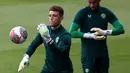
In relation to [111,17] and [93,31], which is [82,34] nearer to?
[93,31]

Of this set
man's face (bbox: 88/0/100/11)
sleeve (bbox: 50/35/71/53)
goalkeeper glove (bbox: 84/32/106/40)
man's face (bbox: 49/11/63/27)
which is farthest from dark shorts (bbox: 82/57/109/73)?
man's face (bbox: 49/11/63/27)

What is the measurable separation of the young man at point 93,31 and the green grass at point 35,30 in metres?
1.70

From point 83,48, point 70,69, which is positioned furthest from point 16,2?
point 70,69

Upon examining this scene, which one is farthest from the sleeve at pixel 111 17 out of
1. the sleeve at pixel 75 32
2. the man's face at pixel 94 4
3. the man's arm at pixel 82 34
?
the sleeve at pixel 75 32

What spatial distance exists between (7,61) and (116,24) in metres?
3.03

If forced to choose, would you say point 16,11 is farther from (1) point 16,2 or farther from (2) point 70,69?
(2) point 70,69

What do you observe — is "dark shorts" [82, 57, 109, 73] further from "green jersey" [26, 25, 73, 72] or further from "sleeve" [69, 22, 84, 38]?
"green jersey" [26, 25, 73, 72]

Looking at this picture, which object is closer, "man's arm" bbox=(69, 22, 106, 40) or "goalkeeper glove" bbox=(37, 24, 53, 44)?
"goalkeeper glove" bbox=(37, 24, 53, 44)

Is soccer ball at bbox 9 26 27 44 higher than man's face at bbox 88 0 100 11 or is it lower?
lower

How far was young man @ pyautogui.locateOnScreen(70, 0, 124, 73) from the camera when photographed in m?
6.45

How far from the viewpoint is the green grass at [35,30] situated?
8578mm

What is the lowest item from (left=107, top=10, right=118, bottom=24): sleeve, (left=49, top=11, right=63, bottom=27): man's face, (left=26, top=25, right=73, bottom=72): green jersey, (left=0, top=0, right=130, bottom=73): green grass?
(left=0, top=0, right=130, bottom=73): green grass

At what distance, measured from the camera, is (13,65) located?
335 inches

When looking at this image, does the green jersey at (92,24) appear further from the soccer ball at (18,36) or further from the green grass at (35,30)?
the green grass at (35,30)
